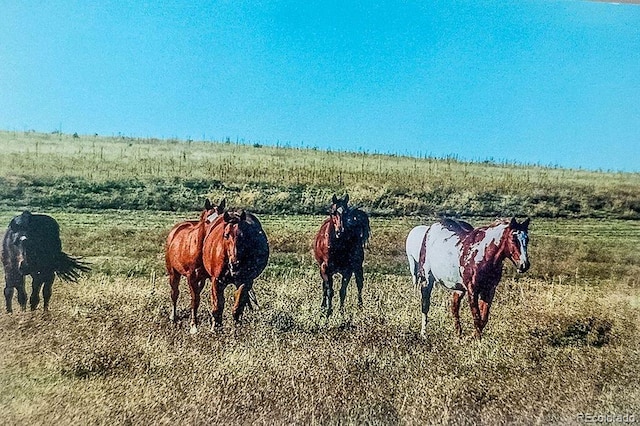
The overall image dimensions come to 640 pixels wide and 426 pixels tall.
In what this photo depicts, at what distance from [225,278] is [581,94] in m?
2.28

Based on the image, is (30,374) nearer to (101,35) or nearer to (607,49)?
(101,35)

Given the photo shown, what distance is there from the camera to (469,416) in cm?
365

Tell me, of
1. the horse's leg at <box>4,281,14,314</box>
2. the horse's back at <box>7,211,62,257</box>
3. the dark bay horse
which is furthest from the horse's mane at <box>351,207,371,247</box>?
the horse's leg at <box>4,281,14,314</box>

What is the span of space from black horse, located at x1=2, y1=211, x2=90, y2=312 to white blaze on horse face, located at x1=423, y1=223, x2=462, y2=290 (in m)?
1.76

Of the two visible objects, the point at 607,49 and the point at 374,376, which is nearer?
the point at 374,376

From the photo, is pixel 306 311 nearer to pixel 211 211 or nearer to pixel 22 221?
pixel 211 211

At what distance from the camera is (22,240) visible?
10.5 feet

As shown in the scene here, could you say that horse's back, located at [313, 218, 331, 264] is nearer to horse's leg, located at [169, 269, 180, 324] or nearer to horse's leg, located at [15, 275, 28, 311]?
horse's leg, located at [169, 269, 180, 324]

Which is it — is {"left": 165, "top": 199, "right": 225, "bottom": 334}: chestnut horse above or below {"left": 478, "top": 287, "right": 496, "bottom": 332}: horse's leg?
above

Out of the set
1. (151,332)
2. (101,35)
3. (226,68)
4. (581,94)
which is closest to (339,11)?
(226,68)

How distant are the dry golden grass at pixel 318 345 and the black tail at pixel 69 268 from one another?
1.4 inches

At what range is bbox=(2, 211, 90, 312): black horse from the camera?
3.19 m

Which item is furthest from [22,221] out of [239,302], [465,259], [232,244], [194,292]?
[465,259]

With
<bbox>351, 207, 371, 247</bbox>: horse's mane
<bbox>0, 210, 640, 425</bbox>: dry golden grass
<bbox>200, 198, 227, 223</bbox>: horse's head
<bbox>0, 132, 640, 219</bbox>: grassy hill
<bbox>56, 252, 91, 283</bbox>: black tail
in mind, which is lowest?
<bbox>0, 210, 640, 425</bbox>: dry golden grass
